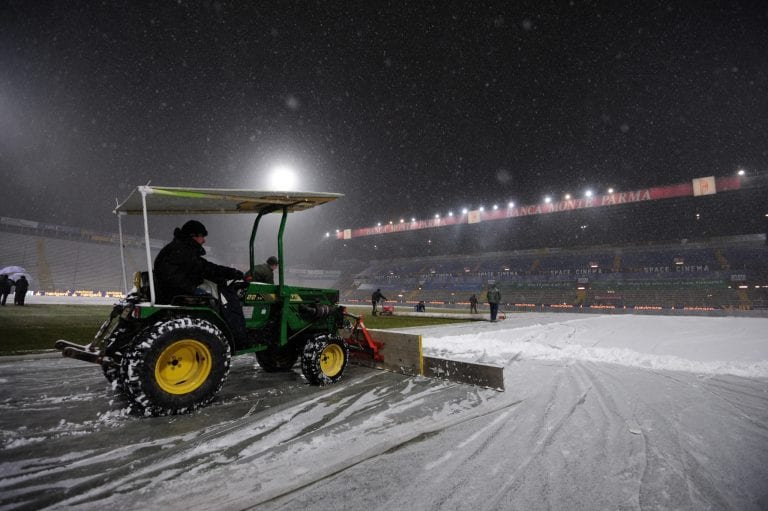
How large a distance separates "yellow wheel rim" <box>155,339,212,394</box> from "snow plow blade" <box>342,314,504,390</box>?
2134 millimetres

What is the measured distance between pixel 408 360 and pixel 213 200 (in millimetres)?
2886

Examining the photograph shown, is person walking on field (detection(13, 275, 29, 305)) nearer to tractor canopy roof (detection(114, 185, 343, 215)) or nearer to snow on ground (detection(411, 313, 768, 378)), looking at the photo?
tractor canopy roof (detection(114, 185, 343, 215))

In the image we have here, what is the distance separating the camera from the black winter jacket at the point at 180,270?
3.17 m

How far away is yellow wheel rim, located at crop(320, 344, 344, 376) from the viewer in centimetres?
400

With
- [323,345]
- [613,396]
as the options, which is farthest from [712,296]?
[323,345]

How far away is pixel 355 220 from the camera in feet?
148

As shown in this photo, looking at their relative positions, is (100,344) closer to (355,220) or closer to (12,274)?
(12,274)

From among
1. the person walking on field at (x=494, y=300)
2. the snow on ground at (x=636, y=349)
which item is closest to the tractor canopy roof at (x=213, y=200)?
the snow on ground at (x=636, y=349)

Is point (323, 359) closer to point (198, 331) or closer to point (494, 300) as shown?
point (198, 331)

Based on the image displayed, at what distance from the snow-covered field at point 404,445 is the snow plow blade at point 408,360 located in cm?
20

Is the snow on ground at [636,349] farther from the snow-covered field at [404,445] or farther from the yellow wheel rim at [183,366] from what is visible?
the yellow wheel rim at [183,366]

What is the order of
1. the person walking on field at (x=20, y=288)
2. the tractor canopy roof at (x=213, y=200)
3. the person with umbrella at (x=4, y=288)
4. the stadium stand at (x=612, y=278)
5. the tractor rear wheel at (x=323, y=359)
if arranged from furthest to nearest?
the stadium stand at (x=612, y=278)
the person with umbrella at (x=4, y=288)
the person walking on field at (x=20, y=288)
the tractor rear wheel at (x=323, y=359)
the tractor canopy roof at (x=213, y=200)

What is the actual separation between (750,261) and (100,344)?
37964 millimetres

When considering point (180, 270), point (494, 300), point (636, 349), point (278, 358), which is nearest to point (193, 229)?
point (180, 270)
